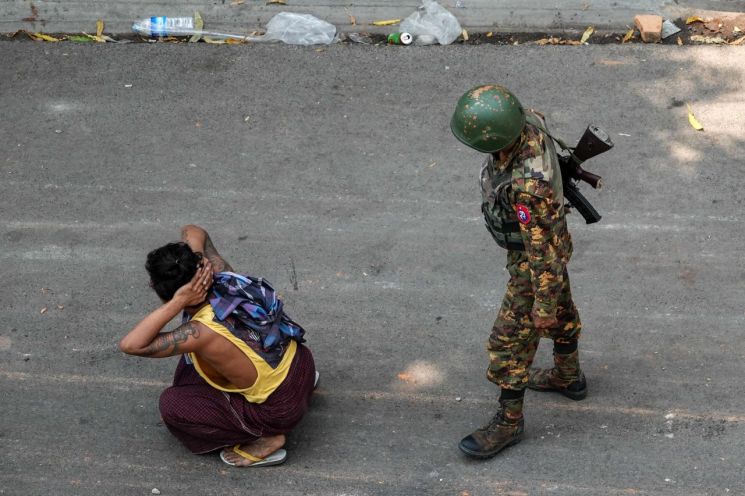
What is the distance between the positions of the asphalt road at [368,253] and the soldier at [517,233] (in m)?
0.38

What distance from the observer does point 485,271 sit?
18.1 feet

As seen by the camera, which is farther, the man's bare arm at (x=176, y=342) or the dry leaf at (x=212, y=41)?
the dry leaf at (x=212, y=41)

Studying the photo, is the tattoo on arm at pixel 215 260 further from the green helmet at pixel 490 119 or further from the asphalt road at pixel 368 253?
the green helmet at pixel 490 119

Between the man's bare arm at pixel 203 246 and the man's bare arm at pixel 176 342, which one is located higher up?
the man's bare arm at pixel 203 246

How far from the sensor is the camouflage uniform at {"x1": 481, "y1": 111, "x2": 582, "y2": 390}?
3.86 metres

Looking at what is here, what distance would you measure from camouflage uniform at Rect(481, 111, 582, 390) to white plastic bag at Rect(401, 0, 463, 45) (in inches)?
134

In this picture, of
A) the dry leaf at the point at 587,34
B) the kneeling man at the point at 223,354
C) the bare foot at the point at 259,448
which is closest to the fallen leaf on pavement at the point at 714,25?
the dry leaf at the point at 587,34

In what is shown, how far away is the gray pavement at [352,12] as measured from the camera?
7.47 meters

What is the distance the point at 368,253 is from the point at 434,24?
2575mm

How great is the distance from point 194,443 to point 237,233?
5.67 ft

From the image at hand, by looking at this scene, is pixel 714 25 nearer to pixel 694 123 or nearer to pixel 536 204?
pixel 694 123

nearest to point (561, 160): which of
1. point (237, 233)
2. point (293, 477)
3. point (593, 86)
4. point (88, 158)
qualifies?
point (293, 477)

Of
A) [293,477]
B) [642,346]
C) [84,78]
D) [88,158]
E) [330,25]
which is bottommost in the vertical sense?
[293,477]

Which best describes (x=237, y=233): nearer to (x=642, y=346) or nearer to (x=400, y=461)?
(x=400, y=461)
